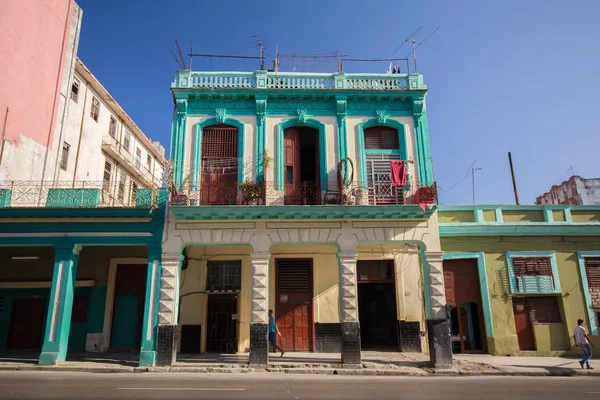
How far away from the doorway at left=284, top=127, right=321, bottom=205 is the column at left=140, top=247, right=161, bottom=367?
4.52 metres

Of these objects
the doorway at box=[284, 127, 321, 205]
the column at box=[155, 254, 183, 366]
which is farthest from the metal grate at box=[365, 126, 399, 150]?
the column at box=[155, 254, 183, 366]

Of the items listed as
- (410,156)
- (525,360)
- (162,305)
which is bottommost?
(525,360)

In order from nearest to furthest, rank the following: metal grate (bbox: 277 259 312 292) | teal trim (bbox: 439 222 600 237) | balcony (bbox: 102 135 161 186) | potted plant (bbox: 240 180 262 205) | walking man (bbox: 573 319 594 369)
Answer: walking man (bbox: 573 319 594 369), potted plant (bbox: 240 180 262 205), teal trim (bbox: 439 222 600 237), metal grate (bbox: 277 259 312 292), balcony (bbox: 102 135 161 186)

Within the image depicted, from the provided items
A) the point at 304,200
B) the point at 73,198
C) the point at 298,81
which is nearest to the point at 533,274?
the point at 304,200

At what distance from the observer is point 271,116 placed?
1431 cm

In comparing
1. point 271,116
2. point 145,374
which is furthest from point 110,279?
point 271,116

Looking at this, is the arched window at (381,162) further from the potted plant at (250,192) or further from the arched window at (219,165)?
the arched window at (219,165)

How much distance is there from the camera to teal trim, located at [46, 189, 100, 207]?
43.0 feet

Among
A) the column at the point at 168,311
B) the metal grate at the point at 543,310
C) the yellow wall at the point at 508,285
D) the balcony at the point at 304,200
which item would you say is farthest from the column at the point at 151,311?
the metal grate at the point at 543,310

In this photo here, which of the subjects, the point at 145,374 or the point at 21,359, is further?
the point at 21,359

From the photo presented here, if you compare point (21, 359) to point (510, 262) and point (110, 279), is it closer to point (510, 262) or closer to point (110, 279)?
point (110, 279)

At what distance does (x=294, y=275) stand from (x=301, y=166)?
13.6ft

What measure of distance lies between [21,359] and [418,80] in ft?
52.3

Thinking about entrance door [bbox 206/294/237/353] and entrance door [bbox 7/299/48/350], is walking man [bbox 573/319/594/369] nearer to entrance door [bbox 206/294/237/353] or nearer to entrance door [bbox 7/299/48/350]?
entrance door [bbox 206/294/237/353]
